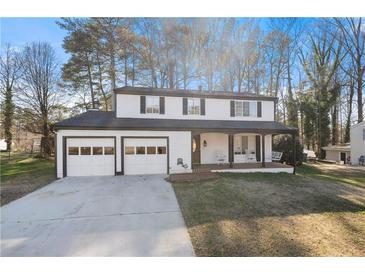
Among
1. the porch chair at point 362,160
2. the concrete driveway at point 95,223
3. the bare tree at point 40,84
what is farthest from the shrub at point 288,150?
the bare tree at point 40,84

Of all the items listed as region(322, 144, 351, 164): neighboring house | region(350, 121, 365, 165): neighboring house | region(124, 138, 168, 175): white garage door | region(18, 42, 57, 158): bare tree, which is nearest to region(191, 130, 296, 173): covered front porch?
region(124, 138, 168, 175): white garage door

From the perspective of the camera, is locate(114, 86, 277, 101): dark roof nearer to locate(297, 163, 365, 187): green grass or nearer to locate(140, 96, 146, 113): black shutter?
locate(140, 96, 146, 113): black shutter

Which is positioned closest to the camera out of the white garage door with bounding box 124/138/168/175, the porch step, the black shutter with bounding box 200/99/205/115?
the porch step

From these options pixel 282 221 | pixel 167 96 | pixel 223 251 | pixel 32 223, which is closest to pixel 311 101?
pixel 167 96

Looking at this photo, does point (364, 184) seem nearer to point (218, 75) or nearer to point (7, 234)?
point (7, 234)

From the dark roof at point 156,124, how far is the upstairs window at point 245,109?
687 mm

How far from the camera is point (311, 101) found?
72.5ft

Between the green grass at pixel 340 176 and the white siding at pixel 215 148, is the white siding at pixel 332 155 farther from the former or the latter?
the white siding at pixel 215 148

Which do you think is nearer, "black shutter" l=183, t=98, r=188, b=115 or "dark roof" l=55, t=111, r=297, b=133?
"dark roof" l=55, t=111, r=297, b=133

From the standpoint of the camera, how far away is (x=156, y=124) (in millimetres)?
11070

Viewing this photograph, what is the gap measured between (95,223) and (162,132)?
6.76 meters

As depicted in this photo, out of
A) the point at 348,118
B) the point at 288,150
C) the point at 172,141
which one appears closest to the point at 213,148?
the point at 172,141

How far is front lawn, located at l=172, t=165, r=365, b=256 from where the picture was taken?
12.2 ft

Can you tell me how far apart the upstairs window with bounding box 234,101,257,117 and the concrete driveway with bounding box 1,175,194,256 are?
8.19 m
